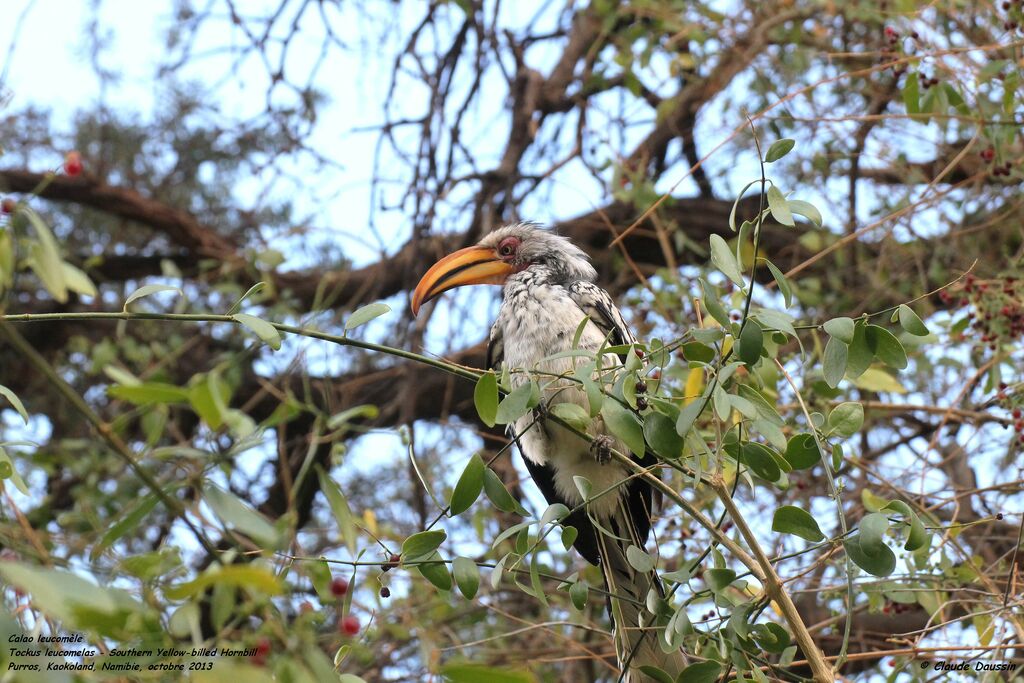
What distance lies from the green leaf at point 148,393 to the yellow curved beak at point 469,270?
86.0 inches

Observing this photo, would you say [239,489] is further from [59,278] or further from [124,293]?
[59,278]

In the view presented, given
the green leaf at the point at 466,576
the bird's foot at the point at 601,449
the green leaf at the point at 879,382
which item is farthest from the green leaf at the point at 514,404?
the green leaf at the point at 879,382

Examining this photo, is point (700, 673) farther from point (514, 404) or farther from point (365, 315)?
point (365, 315)

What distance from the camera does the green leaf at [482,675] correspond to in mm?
938

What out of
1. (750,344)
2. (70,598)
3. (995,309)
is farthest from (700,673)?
(995,309)

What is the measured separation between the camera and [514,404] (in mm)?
1579

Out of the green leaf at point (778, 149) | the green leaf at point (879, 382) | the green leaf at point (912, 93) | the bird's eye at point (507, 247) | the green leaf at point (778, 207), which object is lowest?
the green leaf at point (778, 207)

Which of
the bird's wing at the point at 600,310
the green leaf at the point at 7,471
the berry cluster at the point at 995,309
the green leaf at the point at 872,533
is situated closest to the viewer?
the green leaf at the point at 872,533

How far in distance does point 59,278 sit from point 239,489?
Answer: 3.52 m

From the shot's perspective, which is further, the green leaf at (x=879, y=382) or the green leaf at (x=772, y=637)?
the green leaf at (x=879, y=382)

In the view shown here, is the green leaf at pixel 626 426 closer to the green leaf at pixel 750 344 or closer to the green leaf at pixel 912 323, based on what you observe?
the green leaf at pixel 750 344

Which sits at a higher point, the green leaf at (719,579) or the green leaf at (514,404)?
the green leaf at (514,404)

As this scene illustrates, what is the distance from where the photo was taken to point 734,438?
167cm

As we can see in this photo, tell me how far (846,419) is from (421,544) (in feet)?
2.46
